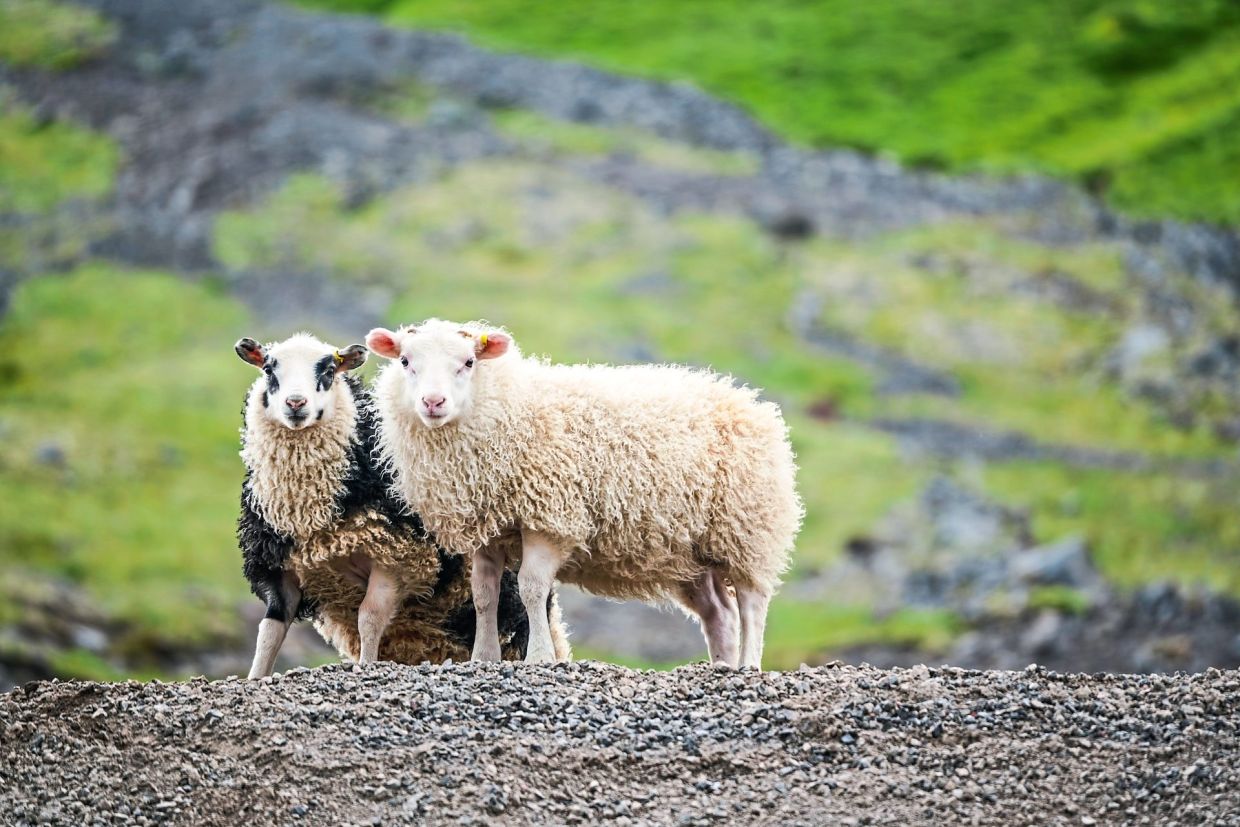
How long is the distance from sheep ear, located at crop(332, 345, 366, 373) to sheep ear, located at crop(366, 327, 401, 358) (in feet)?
1.04

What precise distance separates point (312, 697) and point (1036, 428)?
39316 millimetres

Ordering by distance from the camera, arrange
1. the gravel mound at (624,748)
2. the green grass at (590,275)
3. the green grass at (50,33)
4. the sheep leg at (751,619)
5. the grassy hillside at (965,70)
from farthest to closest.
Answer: the green grass at (50,33) < the grassy hillside at (965,70) < the green grass at (590,275) < the sheep leg at (751,619) < the gravel mound at (624,748)

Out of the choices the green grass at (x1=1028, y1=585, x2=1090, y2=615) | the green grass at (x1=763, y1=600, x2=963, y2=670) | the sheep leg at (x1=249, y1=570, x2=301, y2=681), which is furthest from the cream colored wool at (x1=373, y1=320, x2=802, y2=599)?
the green grass at (x1=1028, y1=585, x2=1090, y2=615)

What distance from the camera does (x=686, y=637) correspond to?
3869 cm

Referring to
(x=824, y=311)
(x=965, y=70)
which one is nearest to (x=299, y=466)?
(x=824, y=311)

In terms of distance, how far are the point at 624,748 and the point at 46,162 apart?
54583 mm

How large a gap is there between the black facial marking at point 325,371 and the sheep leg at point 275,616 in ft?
5.82

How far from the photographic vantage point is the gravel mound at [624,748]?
1056 centimetres

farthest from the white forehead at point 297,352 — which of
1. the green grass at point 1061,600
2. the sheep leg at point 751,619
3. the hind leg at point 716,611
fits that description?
the green grass at point 1061,600

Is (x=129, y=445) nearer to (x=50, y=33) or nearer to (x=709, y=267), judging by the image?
(x=709, y=267)

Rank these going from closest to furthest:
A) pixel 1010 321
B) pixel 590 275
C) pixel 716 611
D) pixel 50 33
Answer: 1. pixel 716 611
2. pixel 1010 321
3. pixel 590 275
4. pixel 50 33

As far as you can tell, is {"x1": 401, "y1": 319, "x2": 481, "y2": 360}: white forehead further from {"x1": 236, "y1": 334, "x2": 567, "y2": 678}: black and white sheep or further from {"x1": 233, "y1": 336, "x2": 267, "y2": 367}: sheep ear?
{"x1": 233, "y1": 336, "x2": 267, "y2": 367}: sheep ear

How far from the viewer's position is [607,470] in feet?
47.5

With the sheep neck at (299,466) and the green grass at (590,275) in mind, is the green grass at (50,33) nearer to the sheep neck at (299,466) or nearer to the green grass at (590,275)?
the green grass at (590,275)
